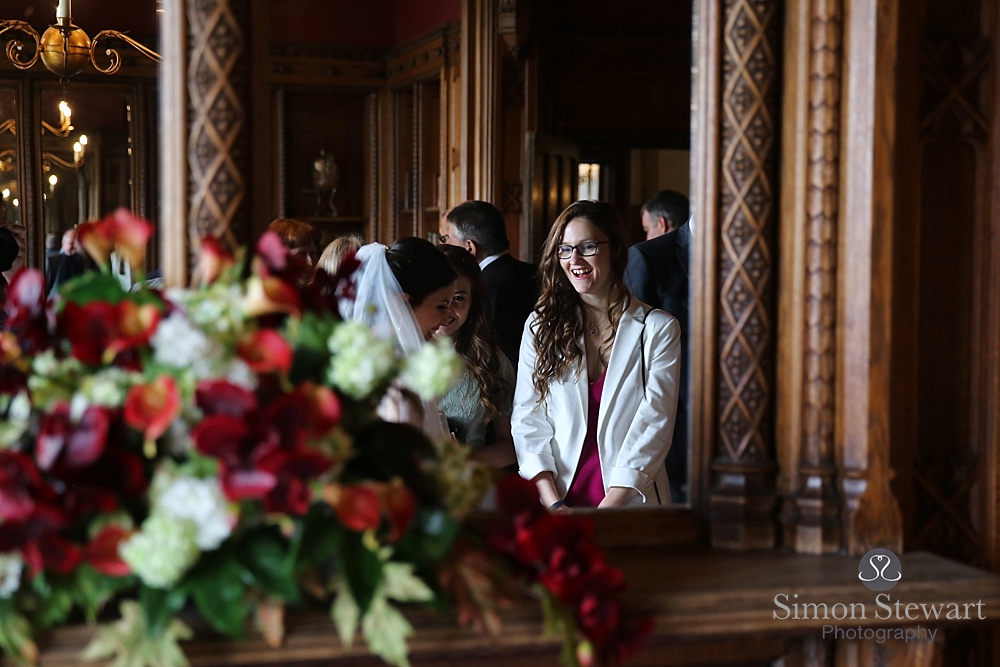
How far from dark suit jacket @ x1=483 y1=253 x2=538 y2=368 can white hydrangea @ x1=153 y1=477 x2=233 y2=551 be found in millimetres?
2941

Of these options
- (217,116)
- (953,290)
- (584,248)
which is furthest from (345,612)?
(584,248)

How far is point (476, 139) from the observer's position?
20.7 ft

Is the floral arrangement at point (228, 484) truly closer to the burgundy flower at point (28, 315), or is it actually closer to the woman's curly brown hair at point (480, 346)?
the burgundy flower at point (28, 315)

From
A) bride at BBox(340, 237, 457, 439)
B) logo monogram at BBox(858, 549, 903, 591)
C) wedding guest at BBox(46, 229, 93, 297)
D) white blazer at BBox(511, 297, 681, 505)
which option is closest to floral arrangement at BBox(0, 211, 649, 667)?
logo monogram at BBox(858, 549, 903, 591)

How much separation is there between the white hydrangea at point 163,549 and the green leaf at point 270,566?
0.31 ft

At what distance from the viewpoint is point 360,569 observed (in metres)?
1.35

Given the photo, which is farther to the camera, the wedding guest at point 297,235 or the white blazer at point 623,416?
the wedding guest at point 297,235

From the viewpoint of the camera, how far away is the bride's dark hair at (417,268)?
2986 mm

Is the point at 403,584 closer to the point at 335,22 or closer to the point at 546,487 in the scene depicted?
the point at 546,487

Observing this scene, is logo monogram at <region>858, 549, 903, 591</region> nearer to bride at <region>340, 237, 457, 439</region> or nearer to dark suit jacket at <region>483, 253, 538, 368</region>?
bride at <region>340, 237, 457, 439</region>

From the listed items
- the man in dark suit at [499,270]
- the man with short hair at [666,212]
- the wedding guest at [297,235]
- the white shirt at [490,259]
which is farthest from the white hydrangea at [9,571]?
the man with short hair at [666,212]

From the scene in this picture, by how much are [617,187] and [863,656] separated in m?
5.66

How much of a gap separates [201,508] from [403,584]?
0.84 feet

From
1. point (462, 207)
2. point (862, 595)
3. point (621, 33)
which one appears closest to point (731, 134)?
point (862, 595)
